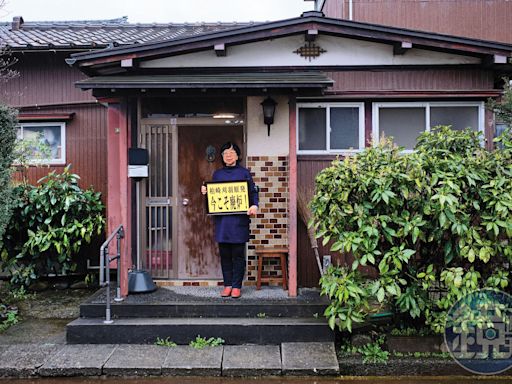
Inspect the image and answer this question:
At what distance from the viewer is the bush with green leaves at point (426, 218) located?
498 cm

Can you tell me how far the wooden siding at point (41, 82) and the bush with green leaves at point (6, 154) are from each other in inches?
99.4

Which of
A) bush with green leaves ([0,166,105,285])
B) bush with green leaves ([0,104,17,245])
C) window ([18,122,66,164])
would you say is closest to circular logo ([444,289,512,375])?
bush with green leaves ([0,166,105,285])

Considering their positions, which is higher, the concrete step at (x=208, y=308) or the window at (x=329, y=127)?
the window at (x=329, y=127)

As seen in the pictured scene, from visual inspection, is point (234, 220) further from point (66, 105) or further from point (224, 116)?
point (66, 105)

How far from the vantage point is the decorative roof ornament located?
7.07m

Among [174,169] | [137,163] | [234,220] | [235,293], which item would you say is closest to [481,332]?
[235,293]

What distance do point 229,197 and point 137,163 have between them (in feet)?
4.30

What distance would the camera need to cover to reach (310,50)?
7078 mm

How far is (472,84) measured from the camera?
709 cm

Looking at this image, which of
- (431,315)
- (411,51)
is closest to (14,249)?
(431,315)

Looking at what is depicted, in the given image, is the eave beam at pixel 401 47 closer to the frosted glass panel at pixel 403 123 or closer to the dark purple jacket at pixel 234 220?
the frosted glass panel at pixel 403 123

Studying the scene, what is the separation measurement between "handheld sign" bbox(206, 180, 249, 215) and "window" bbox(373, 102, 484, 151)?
222 cm

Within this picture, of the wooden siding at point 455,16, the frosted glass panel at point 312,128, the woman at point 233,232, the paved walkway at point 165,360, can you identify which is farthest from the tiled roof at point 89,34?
the paved walkway at point 165,360

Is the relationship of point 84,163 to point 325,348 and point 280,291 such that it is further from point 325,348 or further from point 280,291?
point 325,348
